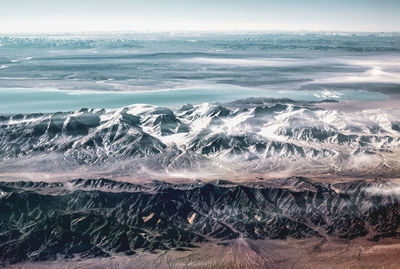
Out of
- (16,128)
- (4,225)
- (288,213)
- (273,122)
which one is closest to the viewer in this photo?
(4,225)

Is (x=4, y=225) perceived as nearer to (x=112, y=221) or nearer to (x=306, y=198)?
(x=112, y=221)

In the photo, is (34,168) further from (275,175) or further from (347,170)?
(347,170)

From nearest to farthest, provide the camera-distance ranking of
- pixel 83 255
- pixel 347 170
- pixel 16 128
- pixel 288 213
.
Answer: pixel 83 255, pixel 288 213, pixel 347 170, pixel 16 128

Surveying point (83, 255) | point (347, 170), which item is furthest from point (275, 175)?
point (83, 255)

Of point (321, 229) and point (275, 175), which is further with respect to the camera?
point (275, 175)

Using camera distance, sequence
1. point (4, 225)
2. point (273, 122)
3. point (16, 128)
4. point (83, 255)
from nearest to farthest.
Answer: point (83, 255) → point (4, 225) → point (16, 128) → point (273, 122)

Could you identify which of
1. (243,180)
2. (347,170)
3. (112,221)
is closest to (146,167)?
(243,180)

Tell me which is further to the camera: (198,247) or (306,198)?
(306,198)

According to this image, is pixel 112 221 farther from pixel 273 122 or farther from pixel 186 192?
pixel 273 122

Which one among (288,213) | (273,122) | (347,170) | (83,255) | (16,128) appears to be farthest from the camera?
(273,122)
